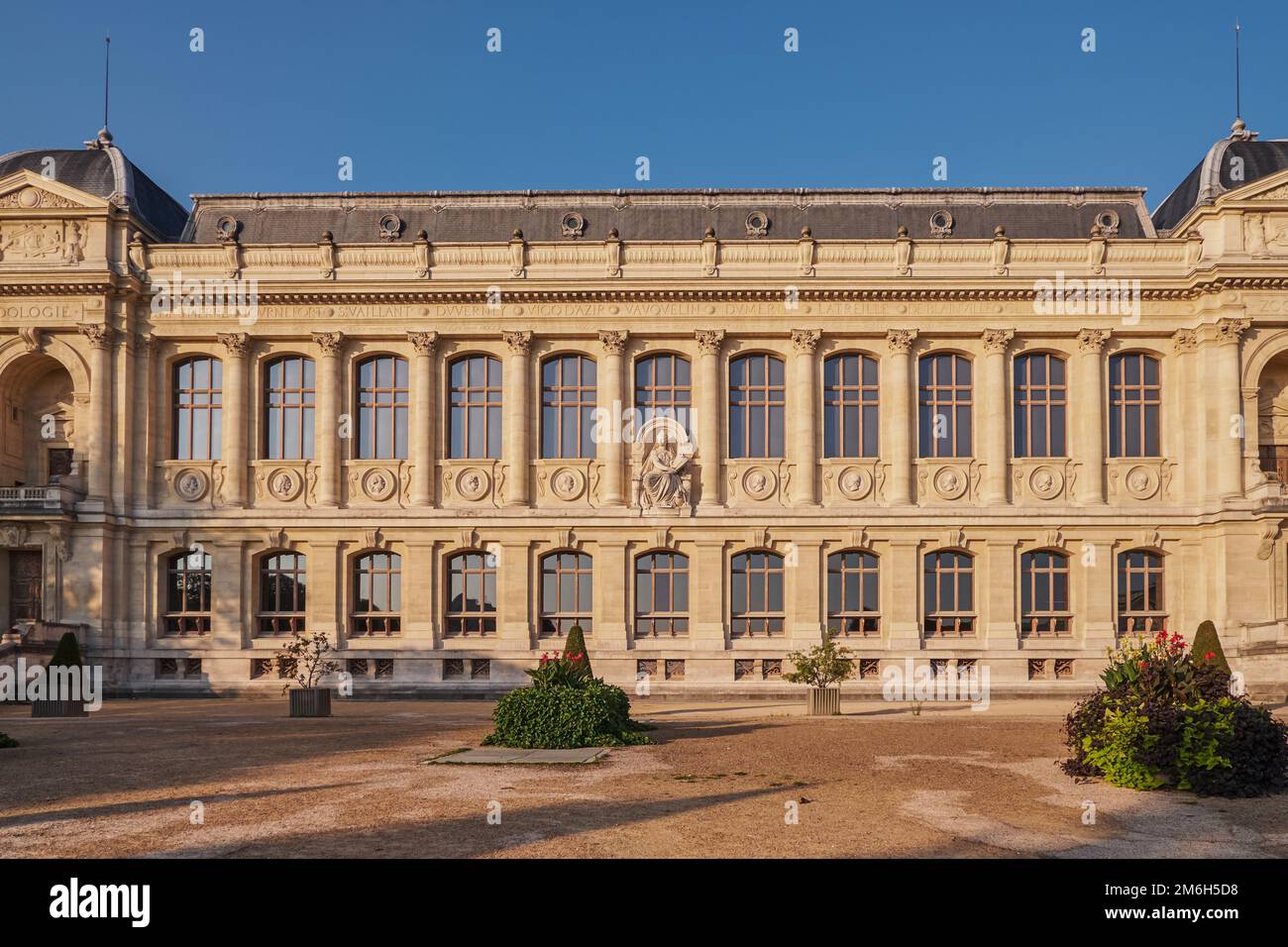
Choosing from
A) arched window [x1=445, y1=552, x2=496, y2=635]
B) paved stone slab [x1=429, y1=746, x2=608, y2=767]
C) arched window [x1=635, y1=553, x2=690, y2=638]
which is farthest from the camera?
arched window [x1=445, y1=552, x2=496, y2=635]

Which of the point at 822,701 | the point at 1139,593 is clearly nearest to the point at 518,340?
the point at 822,701

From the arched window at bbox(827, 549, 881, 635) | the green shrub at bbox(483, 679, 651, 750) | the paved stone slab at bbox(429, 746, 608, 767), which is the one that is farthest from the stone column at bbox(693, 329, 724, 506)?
the paved stone slab at bbox(429, 746, 608, 767)

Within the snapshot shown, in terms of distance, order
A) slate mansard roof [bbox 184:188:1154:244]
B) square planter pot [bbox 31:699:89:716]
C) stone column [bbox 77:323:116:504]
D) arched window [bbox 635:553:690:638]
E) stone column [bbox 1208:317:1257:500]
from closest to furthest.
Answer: square planter pot [bbox 31:699:89:716]
stone column [bbox 1208:317:1257:500]
stone column [bbox 77:323:116:504]
arched window [bbox 635:553:690:638]
slate mansard roof [bbox 184:188:1154:244]

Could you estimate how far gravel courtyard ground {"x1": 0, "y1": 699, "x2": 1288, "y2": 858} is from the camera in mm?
12453

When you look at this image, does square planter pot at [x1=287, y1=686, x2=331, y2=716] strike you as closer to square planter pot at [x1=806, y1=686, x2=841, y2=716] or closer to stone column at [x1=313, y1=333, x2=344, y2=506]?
stone column at [x1=313, y1=333, x2=344, y2=506]

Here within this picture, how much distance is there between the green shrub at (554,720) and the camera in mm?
21672

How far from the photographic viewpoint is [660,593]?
1678 inches

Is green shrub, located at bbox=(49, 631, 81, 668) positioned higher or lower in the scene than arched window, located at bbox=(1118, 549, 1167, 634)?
lower

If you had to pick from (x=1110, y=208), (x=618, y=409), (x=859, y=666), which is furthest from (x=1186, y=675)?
(x=1110, y=208)

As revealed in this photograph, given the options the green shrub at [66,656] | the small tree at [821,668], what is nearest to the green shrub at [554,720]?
the small tree at [821,668]

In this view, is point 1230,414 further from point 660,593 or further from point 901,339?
point 660,593

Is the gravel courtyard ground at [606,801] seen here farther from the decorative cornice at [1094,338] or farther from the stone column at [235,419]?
the decorative cornice at [1094,338]

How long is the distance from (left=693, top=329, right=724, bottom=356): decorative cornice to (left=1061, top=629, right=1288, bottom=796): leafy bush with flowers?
25.8 m
